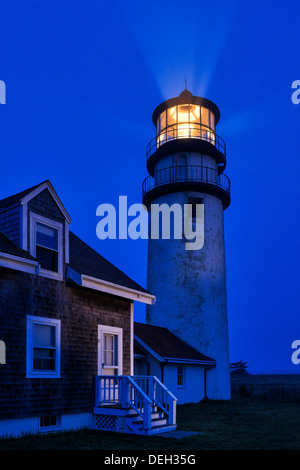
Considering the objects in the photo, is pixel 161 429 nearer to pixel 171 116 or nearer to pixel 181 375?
pixel 181 375

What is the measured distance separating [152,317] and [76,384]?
16055 millimetres

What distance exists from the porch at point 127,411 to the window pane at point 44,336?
2144mm

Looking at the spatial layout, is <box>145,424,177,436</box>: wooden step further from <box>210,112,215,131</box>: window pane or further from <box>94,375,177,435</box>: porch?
<box>210,112,215,131</box>: window pane

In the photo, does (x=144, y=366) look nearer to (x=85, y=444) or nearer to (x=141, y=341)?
(x=141, y=341)

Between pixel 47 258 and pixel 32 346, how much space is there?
102 inches

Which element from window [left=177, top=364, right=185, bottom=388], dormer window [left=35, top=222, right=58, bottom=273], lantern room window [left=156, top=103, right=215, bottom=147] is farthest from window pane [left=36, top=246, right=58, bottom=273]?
lantern room window [left=156, top=103, right=215, bottom=147]

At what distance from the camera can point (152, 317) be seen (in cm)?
3028

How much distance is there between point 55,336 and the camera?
13.9 m

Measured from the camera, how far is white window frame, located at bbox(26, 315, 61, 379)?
12.8m

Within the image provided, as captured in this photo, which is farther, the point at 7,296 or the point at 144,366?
the point at 144,366

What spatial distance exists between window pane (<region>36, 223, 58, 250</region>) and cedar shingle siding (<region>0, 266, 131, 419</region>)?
1103 mm
